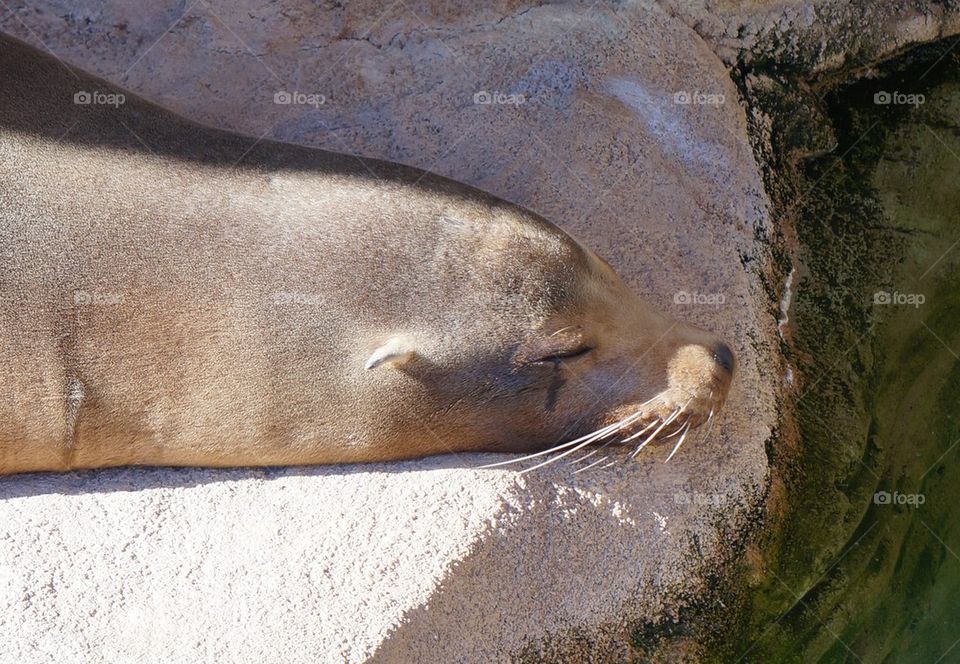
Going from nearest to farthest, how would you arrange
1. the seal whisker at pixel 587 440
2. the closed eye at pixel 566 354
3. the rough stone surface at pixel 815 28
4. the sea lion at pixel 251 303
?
the sea lion at pixel 251 303, the closed eye at pixel 566 354, the seal whisker at pixel 587 440, the rough stone surface at pixel 815 28

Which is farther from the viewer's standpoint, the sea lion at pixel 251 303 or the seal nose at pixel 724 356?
the seal nose at pixel 724 356

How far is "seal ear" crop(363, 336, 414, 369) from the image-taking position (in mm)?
3521

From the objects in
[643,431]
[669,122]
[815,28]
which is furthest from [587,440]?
[815,28]

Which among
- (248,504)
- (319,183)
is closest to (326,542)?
(248,504)

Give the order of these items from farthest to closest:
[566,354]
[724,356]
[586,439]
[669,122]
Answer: [669,122] < [724,356] < [586,439] < [566,354]

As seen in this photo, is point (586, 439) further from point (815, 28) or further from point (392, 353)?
point (815, 28)

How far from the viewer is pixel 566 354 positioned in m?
3.77

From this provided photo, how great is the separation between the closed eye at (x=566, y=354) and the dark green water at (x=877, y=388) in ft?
5.39

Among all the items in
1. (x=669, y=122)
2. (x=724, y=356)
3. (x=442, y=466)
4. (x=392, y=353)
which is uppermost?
(x=669, y=122)

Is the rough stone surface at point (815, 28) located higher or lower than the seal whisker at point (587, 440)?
higher

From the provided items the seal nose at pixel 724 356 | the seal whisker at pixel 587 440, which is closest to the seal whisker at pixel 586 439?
the seal whisker at pixel 587 440

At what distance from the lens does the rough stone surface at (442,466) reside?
3799 mm

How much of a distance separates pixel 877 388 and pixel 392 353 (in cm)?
288

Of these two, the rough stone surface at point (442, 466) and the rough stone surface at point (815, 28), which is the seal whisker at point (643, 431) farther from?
the rough stone surface at point (815, 28)
